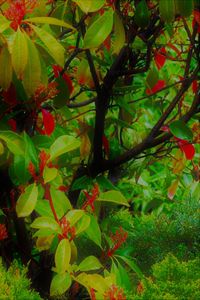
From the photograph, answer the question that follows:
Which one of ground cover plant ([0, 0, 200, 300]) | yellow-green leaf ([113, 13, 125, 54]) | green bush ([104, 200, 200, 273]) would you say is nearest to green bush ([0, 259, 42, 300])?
ground cover plant ([0, 0, 200, 300])

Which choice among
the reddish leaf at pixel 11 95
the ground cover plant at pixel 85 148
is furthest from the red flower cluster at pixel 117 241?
the reddish leaf at pixel 11 95

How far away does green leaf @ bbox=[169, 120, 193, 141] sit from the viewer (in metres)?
1.59

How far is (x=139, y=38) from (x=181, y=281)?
27.9 inches

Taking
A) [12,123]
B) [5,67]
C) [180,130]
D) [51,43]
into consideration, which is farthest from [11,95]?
[180,130]

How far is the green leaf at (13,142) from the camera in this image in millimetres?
1423

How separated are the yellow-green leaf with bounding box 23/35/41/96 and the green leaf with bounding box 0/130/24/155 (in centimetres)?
14

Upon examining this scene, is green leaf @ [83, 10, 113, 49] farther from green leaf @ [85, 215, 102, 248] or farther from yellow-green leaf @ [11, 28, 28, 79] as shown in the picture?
green leaf @ [85, 215, 102, 248]

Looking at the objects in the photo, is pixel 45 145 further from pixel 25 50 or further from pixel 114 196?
pixel 25 50

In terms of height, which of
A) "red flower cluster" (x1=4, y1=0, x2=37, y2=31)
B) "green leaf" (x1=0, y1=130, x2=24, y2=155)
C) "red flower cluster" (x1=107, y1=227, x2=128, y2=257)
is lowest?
"red flower cluster" (x1=107, y1=227, x2=128, y2=257)

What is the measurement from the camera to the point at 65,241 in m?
1.34

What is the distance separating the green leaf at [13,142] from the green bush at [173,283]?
0.42 m

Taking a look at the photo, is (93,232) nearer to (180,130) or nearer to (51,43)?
(180,130)

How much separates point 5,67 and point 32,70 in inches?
2.8

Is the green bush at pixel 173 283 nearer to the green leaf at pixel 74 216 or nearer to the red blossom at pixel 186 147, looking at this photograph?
the green leaf at pixel 74 216
